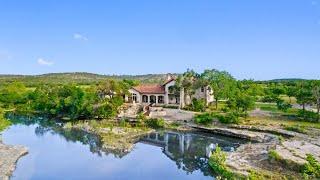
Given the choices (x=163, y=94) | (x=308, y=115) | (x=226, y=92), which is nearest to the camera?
(x=308, y=115)

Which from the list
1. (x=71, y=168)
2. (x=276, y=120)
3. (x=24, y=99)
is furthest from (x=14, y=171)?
(x=24, y=99)

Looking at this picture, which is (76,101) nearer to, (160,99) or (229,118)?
(160,99)

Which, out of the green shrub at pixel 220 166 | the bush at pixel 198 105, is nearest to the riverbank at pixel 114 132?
the green shrub at pixel 220 166

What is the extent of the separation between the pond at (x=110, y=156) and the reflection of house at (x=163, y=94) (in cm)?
1305

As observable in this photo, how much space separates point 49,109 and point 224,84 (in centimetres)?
2536

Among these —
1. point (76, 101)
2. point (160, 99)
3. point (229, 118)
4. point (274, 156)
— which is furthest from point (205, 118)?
point (274, 156)

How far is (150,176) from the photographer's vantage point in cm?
2972

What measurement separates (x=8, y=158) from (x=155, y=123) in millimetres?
20050

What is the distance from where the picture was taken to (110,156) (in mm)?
35188

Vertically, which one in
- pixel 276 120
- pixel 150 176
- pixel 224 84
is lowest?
pixel 150 176

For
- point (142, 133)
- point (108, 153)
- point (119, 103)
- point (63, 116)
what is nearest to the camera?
point (108, 153)

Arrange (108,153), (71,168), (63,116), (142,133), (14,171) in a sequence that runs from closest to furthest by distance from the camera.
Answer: (14,171)
(71,168)
(108,153)
(142,133)
(63,116)

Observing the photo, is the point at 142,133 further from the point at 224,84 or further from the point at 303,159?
the point at 303,159

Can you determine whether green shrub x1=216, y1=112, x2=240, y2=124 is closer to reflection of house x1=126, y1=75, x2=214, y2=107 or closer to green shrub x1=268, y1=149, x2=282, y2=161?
reflection of house x1=126, y1=75, x2=214, y2=107
